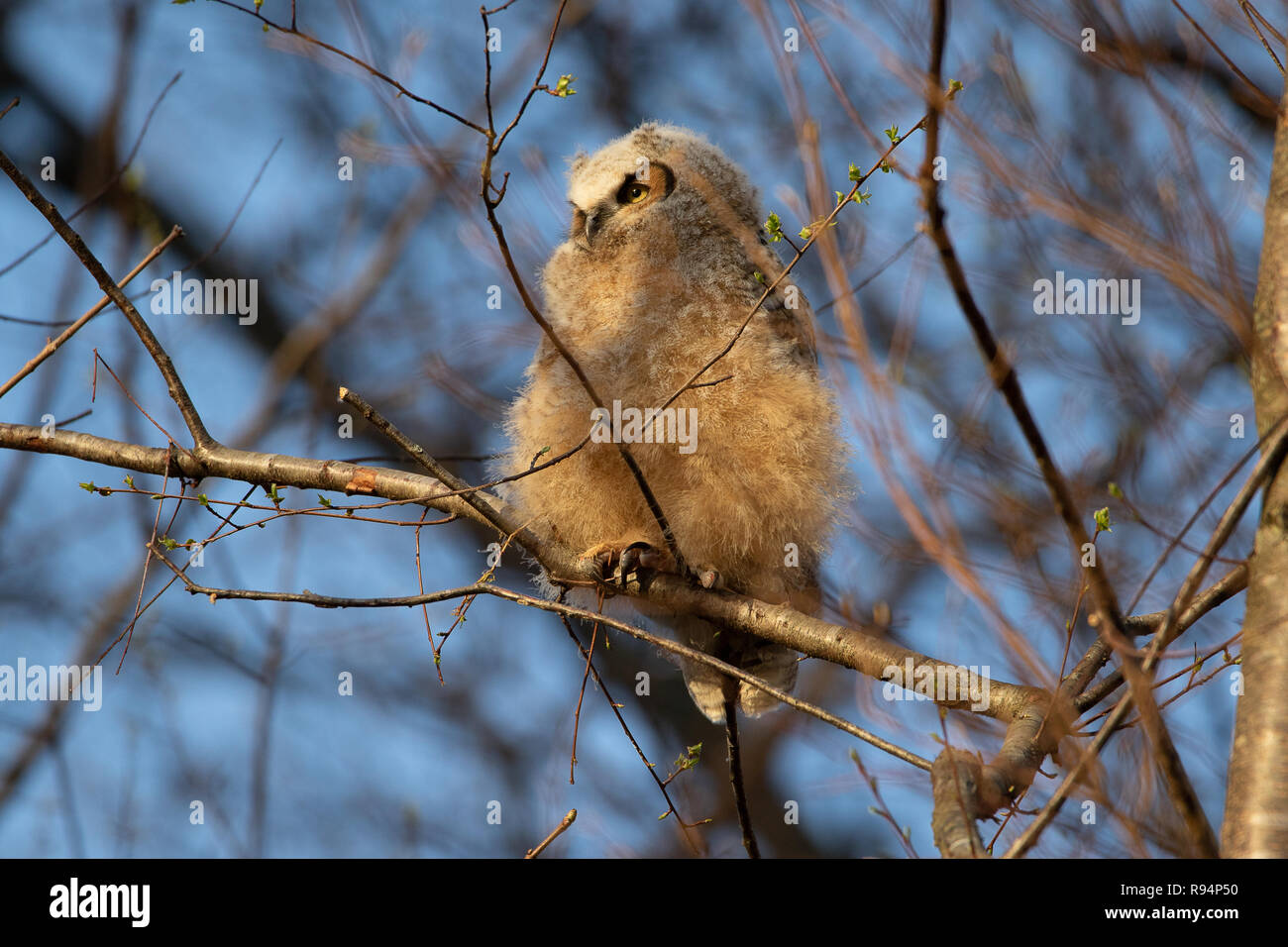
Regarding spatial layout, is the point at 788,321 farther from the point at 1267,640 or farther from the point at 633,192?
the point at 1267,640

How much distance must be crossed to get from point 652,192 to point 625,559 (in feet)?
5.02

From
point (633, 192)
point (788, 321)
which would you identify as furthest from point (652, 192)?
point (788, 321)

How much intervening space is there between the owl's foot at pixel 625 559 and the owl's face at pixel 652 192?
1174 millimetres

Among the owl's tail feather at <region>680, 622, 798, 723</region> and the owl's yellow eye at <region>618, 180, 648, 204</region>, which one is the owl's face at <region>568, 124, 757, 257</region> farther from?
the owl's tail feather at <region>680, 622, 798, 723</region>

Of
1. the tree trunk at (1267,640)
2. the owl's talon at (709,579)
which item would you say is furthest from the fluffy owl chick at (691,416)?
the tree trunk at (1267,640)

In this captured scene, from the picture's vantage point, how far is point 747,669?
4262 mm

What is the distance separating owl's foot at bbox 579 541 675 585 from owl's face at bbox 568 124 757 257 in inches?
46.2

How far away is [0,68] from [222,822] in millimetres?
5176

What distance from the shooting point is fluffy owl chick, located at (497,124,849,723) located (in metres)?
3.61

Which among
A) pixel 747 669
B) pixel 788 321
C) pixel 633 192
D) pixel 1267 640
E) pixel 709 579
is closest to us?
pixel 1267 640

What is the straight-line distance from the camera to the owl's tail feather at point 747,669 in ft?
13.4
